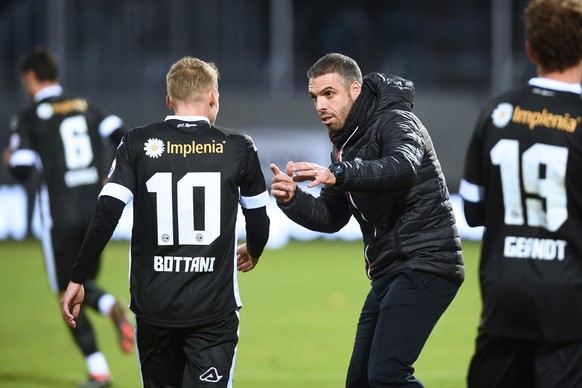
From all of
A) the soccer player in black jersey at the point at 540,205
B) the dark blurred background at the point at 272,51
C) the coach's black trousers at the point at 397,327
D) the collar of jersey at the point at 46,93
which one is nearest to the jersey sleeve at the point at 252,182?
the coach's black trousers at the point at 397,327

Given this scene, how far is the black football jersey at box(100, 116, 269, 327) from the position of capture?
4.42 meters

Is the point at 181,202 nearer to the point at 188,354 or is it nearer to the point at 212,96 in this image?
the point at 212,96

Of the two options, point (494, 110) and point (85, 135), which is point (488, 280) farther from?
point (85, 135)

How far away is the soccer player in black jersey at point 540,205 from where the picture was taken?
3.53 m

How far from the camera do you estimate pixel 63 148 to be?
7512 mm

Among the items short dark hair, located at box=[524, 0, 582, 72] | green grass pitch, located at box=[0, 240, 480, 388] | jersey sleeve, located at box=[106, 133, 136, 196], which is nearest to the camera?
short dark hair, located at box=[524, 0, 582, 72]

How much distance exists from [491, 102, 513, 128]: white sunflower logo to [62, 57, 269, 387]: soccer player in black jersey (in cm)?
129

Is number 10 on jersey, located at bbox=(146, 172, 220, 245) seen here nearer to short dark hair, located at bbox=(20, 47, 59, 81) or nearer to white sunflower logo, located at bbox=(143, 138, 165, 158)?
white sunflower logo, located at bbox=(143, 138, 165, 158)

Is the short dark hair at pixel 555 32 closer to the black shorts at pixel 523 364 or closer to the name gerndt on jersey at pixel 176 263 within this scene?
the black shorts at pixel 523 364

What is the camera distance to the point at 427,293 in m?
4.65

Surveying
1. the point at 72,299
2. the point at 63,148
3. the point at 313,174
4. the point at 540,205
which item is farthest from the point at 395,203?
the point at 63,148

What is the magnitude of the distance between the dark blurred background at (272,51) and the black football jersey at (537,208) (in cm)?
1376

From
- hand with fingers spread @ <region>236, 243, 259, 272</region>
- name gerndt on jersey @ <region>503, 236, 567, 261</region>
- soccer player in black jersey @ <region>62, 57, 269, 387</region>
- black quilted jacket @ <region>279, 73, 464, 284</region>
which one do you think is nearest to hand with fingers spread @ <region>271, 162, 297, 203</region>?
soccer player in black jersey @ <region>62, 57, 269, 387</region>

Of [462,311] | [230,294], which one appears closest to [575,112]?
[230,294]
